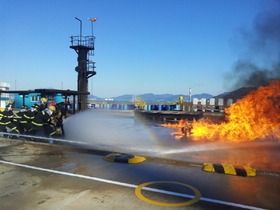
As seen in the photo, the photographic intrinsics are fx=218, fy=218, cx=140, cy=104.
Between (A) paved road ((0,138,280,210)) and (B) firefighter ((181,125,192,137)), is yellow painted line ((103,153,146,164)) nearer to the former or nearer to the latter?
(A) paved road ((0,138,280,210))

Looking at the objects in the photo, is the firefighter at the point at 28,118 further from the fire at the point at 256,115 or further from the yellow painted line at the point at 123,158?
the fire at the point at 256,115

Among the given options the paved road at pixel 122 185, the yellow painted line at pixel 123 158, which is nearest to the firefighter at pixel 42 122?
the paved road at pixel 122 185

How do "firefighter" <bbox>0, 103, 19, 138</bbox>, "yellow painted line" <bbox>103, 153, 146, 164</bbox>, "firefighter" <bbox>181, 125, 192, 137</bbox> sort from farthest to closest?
"firefighter" <bbox>181, 125, 192, 137</bbox>, "firefighter" <bbox>0, 103, 19, 138</bbox>, "yellow painted line" <bbox>103, 153, 146, 164</bbox>

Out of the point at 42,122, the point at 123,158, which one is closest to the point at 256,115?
the point at 123,158

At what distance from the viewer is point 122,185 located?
4.85 meters

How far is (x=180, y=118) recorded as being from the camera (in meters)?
20.5

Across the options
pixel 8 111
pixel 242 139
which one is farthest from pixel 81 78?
pixel 242 139

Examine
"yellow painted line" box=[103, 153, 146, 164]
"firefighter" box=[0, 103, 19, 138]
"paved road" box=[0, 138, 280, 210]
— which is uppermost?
"firefighter" box=[0, 103, 19, 138]

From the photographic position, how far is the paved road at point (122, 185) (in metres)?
4.02

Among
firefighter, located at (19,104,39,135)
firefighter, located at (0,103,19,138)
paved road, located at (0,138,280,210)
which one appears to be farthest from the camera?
firefighter, located at (0,103,19,138)

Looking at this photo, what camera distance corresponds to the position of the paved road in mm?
4020

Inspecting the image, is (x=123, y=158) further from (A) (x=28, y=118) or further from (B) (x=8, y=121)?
(B) (x=8, y=121)

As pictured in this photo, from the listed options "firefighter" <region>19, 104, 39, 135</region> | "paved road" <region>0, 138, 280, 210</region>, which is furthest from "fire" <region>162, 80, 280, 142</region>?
"firefighter" <region>19, 104, 39, 135</region>

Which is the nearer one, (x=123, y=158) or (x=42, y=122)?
(x=123, y=158)
